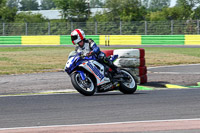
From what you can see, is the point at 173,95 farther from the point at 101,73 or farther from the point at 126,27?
the point at 126,27

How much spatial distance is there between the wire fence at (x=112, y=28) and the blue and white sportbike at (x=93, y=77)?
89.6ft

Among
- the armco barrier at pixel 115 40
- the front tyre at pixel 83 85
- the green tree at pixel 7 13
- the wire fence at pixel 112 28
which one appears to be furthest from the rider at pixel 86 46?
the green tree at pixel 7 13

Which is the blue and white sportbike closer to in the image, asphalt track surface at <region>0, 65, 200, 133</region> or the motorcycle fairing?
the motorcycle fairing

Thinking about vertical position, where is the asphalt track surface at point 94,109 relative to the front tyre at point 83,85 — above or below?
below

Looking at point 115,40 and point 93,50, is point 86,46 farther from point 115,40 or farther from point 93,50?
point 115,40

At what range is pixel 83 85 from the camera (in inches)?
335

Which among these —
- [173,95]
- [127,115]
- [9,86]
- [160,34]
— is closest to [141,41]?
[160,34]

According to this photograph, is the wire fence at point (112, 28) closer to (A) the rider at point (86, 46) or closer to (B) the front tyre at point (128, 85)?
(B) the front tyre at point (128, 85)

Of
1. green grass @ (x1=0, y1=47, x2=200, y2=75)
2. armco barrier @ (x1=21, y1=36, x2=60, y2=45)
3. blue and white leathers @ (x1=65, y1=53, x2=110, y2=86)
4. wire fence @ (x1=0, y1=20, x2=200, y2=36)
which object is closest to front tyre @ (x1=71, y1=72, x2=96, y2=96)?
blue and white leathers @ (x1=65, y1=53, x2=110, y2=86)

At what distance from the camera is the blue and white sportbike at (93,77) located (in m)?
8.41

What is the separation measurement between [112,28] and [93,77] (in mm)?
29398

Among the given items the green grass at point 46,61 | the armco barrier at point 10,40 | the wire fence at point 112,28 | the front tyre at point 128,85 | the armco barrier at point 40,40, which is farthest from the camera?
the armco barrier at point 10,40

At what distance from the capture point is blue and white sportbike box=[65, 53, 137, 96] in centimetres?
841

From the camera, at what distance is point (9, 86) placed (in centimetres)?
1137
